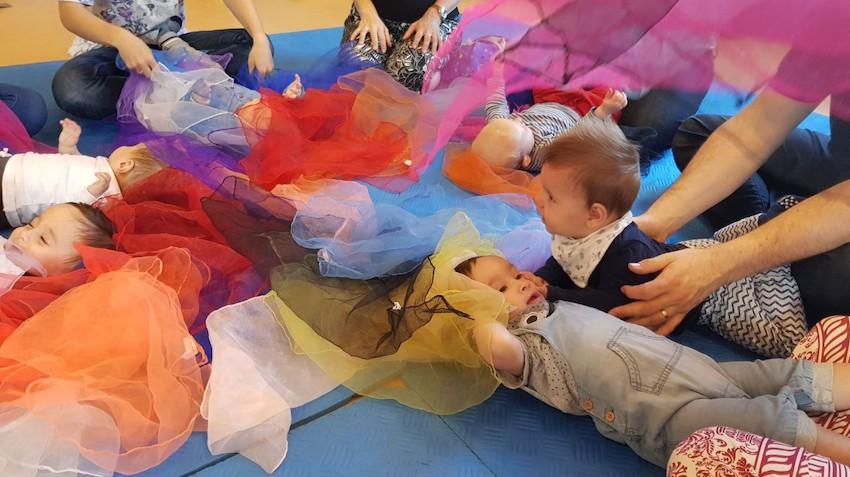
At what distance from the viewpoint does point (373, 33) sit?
1514 millimetres

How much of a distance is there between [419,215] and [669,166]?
57 cm

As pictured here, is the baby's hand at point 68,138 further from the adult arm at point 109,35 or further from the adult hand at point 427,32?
the adult hand at point 427,32

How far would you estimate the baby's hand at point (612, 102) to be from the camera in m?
1.12

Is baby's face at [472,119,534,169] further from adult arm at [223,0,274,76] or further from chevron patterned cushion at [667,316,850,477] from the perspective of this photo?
chevron patterned cushion at [667,316,850,477]

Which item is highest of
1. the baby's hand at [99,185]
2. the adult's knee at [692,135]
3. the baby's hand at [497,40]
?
the baby's hand at [497,40]

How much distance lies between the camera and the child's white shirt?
1.04m

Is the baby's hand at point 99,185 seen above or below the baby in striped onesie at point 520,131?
below

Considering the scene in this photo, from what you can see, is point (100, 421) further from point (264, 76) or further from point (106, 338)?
point (264, 76)

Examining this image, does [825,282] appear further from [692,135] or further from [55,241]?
[55,241]

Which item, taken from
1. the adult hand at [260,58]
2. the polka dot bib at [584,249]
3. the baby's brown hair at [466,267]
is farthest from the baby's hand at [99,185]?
the polka dot bib at [584,249]

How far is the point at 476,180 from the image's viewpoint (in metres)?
1.17

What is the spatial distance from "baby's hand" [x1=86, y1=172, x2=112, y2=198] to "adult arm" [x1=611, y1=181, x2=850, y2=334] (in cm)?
83

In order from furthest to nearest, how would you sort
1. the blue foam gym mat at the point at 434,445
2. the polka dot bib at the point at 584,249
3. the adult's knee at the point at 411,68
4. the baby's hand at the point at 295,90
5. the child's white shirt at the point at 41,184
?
the adult's knee at the point at 411,68
the baby's hand at the point at 295,90
the child's white shirt at the point at 41,184
the polka dot bib at the point at 584,249
the blue foam gym mat at the point at 434,445

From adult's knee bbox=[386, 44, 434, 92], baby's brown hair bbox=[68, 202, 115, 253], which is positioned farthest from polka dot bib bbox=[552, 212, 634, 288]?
adult's knee bbox=[386, 44, 434, 92]
